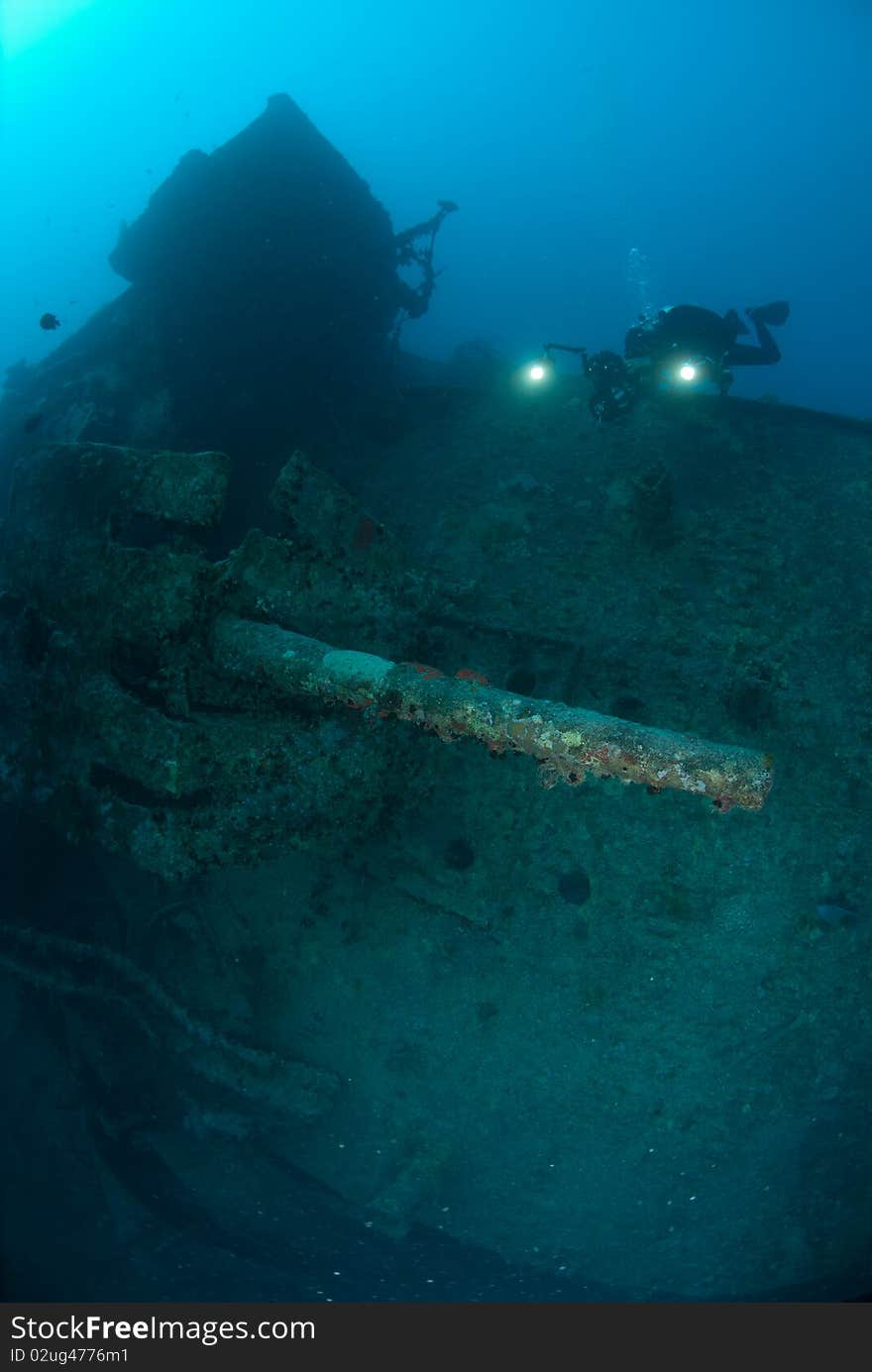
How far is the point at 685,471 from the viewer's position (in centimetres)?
652

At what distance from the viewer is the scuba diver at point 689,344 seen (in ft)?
23.1

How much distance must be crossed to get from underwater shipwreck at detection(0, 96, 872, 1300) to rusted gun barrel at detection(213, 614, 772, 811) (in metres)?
0.04

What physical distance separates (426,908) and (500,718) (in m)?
2.42

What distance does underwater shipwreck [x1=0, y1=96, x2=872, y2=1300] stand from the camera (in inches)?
167

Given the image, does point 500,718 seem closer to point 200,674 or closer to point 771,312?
point 200,674

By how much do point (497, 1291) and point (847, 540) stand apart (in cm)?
647

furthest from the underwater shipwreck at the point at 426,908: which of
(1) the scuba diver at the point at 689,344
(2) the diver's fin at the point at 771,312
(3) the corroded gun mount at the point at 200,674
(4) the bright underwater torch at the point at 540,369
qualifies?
(2) the diver's fin at the point at 771,312

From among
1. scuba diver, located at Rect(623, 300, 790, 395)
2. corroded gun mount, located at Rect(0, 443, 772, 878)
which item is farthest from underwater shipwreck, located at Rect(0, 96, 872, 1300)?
scuba diver, located at Rect(623, 300, 790, 395)

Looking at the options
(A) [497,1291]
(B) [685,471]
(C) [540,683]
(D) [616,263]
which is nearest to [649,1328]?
(A) [497,1291]

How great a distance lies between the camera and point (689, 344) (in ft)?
25.2

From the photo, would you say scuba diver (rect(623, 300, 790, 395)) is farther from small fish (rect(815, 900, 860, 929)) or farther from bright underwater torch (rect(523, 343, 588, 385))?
small fish (rect(815, 900, 860, 929))

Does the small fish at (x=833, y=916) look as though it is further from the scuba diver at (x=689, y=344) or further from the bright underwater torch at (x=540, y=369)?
the bright underwater torch at (x=540, y=369)

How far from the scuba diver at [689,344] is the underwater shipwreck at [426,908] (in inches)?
58.9

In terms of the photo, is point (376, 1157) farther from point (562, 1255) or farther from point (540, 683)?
point (540, 683)
